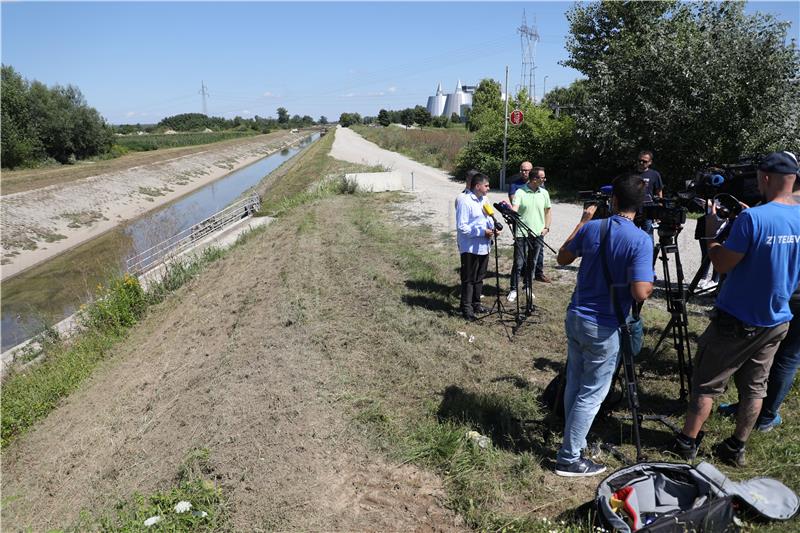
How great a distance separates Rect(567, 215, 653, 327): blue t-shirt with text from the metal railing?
12.6 m

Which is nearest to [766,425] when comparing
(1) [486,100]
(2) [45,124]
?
(1) [486,100]

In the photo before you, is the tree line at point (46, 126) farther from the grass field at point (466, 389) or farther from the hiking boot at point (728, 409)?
the hiking boot at point (728, 409)

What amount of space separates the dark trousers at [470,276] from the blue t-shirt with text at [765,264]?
3439mm

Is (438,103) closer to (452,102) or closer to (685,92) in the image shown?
(452,102)

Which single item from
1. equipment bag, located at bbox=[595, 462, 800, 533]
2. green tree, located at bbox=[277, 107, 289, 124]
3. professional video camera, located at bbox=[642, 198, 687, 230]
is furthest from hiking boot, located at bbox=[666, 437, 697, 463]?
green tree, located at bbox=[277, 107, 289, 124]

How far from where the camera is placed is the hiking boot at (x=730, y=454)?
3.54 metres

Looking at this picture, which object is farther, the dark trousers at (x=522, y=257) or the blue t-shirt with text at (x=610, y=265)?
the dark trousers at (x=522, y=257)

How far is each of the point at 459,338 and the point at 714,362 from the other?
3031mm

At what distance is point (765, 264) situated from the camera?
3148 mm

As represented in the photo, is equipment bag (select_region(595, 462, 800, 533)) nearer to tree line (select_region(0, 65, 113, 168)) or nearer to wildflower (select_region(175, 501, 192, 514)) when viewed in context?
wildflower (select_region(175, 501, 192, 514))

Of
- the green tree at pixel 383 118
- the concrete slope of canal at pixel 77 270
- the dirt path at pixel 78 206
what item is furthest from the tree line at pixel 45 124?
the green tree at pixel 383 118

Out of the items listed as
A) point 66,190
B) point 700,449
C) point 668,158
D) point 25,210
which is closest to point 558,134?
point 668,158

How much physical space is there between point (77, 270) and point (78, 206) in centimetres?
985

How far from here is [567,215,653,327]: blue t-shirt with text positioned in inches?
120
